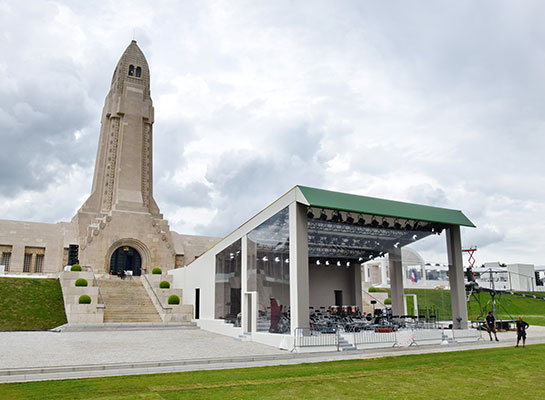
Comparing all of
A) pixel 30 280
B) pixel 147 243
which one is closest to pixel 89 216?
pixel 147 243

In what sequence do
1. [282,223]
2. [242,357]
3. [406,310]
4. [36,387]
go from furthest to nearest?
[406,310] → [282,223] → [242,357] → [36,387]

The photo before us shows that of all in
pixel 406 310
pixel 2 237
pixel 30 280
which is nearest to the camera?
pixel 406 310

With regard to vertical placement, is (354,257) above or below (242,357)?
above

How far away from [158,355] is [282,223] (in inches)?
252

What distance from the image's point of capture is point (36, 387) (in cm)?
786

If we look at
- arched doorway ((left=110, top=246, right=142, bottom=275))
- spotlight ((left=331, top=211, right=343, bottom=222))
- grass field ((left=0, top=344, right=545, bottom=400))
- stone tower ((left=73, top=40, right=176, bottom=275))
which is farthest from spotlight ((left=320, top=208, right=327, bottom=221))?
arched doorway ((left=110, top=246, right=142, bottom=275))

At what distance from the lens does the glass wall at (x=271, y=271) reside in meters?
15.4

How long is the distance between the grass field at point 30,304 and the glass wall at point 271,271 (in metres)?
11.5

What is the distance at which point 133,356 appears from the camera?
11664mm

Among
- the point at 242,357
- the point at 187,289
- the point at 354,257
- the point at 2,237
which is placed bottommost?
the point at 242,357

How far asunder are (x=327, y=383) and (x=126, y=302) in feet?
66.7

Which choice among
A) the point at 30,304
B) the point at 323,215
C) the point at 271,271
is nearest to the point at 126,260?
the point at 30,304

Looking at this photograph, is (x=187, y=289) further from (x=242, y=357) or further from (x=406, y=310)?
(x=242, y=357)

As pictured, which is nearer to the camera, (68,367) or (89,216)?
(68,367)
